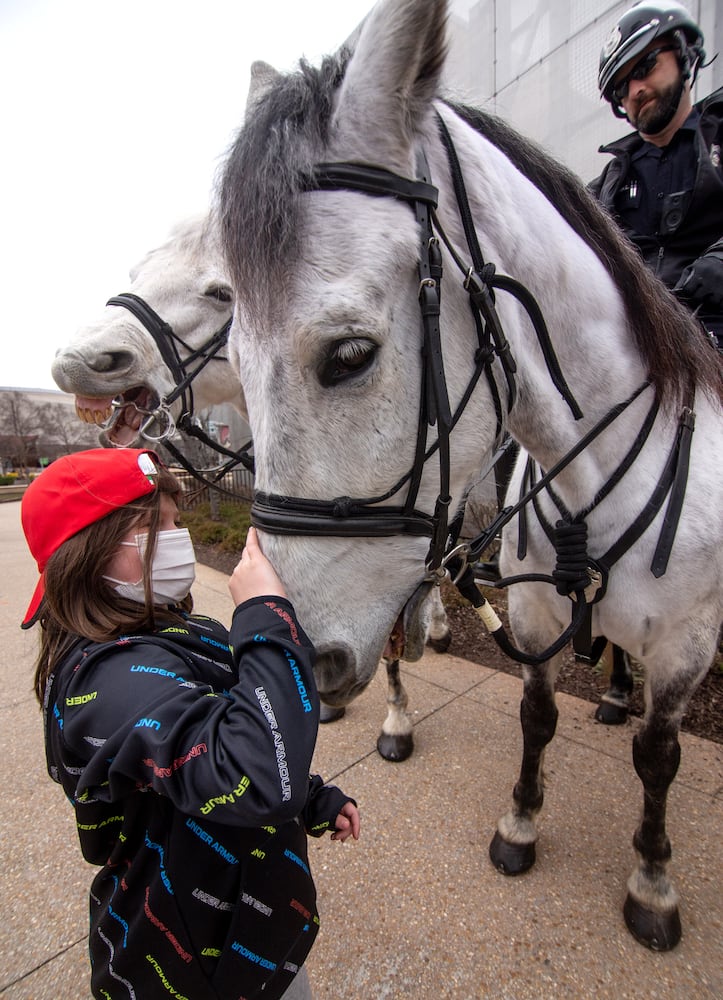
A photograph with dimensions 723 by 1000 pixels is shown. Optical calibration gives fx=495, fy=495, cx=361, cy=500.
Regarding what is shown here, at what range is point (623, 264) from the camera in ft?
5.14

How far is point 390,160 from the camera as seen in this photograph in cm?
112

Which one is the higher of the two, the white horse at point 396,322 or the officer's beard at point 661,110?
the officer's beard at point 661,110

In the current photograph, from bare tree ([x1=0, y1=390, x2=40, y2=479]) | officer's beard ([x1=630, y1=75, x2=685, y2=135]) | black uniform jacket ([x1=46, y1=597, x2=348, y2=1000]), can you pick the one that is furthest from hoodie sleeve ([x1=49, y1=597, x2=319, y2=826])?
bare tree ([x1=0, y1=390, x2=40, y2=479])

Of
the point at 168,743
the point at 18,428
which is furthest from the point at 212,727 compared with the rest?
the point at 18,428

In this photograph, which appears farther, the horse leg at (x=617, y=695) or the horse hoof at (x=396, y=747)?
the horse leg at (x=617, y=695)

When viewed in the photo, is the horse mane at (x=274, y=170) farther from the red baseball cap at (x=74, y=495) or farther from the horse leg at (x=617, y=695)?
the horse leg at (x=617, y=695)

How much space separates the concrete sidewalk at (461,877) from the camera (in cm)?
177

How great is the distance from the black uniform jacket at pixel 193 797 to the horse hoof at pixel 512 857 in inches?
48.0

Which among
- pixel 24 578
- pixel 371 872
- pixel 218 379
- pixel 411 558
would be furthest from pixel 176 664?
pixel 24 578

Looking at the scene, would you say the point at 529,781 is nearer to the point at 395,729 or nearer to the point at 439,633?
the point at 395,729

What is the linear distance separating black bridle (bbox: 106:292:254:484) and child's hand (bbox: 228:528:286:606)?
158 centimetres

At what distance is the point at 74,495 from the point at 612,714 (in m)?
3.33

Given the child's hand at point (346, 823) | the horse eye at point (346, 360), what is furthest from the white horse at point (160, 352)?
the horse eye at point (346, 360)

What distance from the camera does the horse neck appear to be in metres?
1.27
